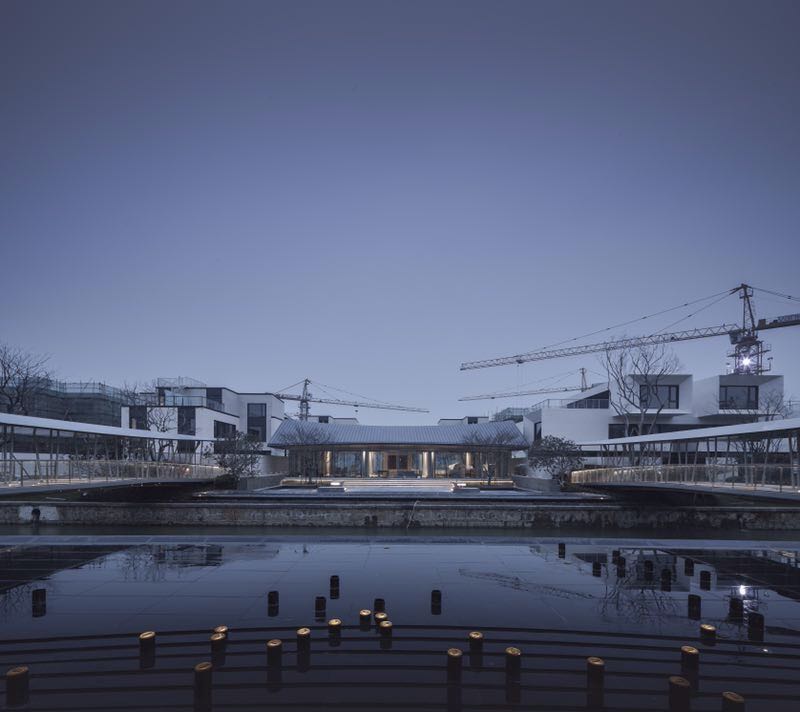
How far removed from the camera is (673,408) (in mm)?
53500

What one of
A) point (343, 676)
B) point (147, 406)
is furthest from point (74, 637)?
point (147, 406)

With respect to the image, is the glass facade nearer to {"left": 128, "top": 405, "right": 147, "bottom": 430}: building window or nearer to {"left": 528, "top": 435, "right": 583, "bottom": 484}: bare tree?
{"left": 528, "top": 435, "right": 583, "bottom": 484}: bare tree

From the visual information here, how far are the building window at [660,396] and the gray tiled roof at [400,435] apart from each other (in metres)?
11.7

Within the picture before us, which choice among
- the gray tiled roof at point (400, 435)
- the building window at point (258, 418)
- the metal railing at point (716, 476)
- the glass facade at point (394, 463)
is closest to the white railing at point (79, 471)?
the gray tiled roof at point (400, 435)

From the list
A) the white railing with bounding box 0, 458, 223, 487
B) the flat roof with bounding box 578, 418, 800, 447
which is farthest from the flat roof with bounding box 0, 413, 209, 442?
the flat roof with bounding box 578, 418, 800, 447

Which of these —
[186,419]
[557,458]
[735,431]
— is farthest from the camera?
[186,419]

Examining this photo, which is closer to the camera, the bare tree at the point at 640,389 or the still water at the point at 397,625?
the still water at the point at 397,625

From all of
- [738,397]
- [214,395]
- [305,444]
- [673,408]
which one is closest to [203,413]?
[214,395]

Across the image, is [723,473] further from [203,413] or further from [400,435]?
[203,413]

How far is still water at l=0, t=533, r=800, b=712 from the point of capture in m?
6.15

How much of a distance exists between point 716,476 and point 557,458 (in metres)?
20.9

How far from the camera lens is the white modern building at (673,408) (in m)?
52.6

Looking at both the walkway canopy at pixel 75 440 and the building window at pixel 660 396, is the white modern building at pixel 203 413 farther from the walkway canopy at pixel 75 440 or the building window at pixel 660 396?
the building window at pixel 660 396

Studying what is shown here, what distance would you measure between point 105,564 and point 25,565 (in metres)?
1.68
